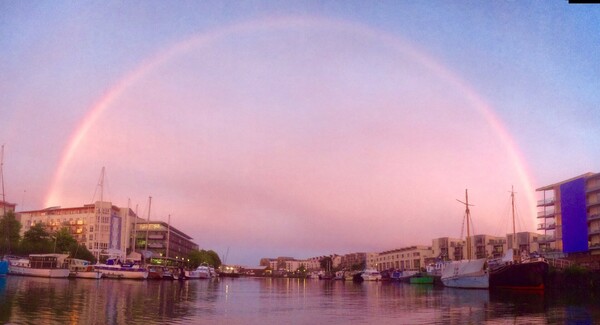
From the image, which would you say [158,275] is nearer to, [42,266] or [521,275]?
[42,266]

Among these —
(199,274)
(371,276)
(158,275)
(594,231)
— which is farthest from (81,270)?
(594,231)

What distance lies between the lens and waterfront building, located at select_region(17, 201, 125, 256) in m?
148

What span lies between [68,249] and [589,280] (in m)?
103

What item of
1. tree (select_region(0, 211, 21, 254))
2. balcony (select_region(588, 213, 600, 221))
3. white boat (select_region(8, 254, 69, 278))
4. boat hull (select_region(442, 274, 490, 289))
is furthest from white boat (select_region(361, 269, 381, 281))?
tree (select_region(0, 211, 21, 254))

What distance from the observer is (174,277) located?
99.2 m

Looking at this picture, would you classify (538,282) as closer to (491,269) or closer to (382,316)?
(491,269)

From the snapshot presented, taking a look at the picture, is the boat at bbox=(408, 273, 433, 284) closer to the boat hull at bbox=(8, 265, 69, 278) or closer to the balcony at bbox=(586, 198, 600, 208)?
the balcony at bbox=(586, 198, 600, 208)

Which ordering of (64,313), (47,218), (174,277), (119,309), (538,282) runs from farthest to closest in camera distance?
(47,218) < (174,277) < (538,282) < (119,309) < (64,313)

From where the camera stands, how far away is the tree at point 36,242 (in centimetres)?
10728

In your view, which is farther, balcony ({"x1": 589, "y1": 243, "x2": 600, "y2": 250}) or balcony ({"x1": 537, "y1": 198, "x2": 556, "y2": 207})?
balcony ({"x1": 537, "y1": 198, "x2": 556, "y2": 207})

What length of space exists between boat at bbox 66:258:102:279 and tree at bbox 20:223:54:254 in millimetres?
21684

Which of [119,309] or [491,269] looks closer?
[119,309]

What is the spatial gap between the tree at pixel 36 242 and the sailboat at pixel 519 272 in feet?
304

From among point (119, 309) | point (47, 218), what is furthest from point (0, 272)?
point (47, 218)
